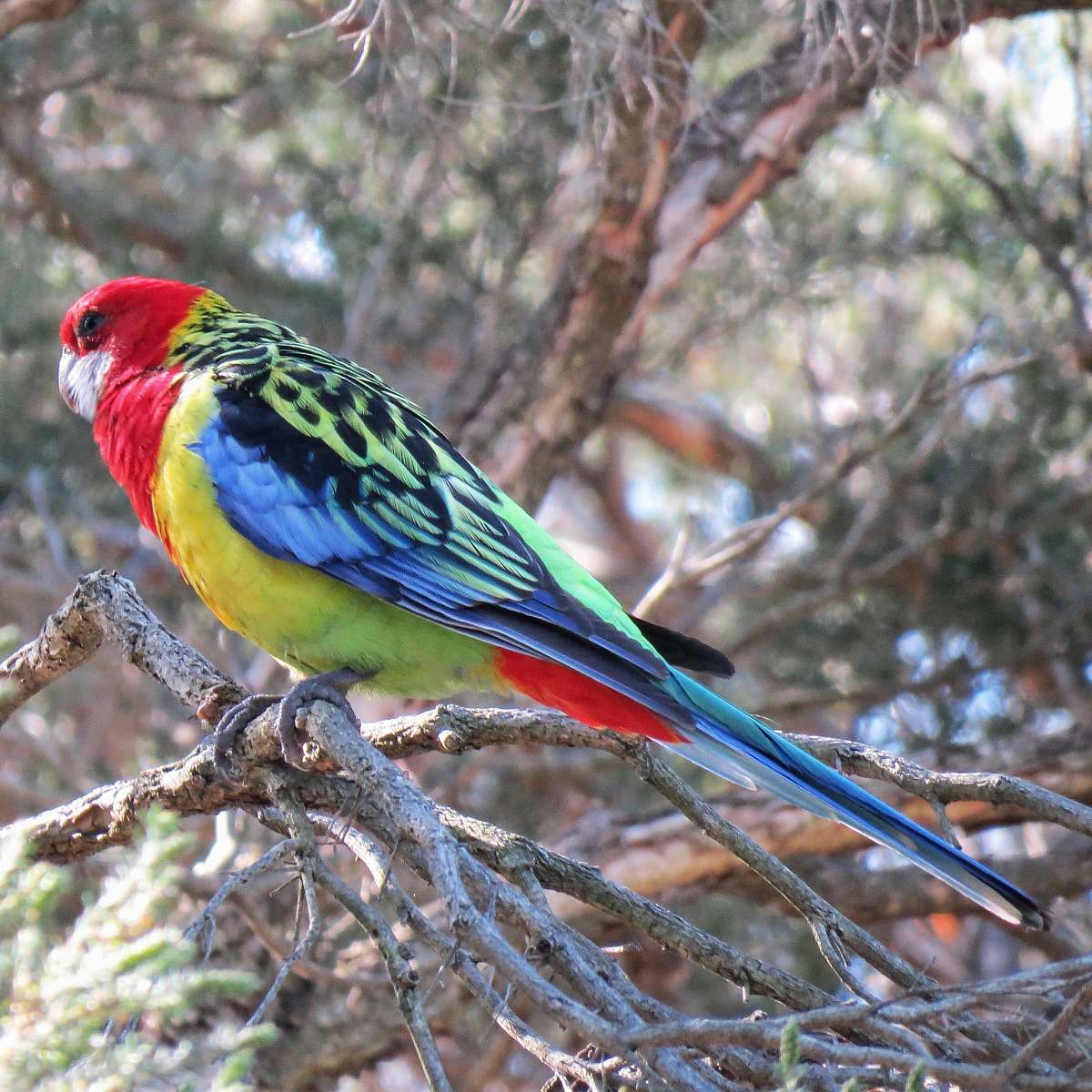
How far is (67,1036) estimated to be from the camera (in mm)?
1668

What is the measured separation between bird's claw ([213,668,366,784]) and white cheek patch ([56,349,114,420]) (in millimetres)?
1552

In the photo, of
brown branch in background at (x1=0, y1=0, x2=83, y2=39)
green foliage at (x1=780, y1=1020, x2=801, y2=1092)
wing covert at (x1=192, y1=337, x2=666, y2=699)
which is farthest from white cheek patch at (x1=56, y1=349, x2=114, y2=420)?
green foliage at (x1=780, y1=1020, x2=801, y2=1092)

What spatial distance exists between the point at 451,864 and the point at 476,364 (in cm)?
421

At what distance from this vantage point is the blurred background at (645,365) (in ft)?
17.1

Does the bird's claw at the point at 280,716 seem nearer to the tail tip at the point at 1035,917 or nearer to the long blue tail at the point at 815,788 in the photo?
the long blue tail at the point at 815,788

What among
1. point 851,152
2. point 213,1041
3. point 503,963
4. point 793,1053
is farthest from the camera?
point 851,152

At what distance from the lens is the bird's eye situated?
425 centimetres

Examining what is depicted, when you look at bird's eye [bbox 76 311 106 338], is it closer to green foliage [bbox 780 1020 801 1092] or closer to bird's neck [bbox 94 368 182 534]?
bird's neck [bbox 94 368 182 534]

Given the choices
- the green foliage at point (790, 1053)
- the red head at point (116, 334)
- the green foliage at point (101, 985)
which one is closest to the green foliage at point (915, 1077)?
the green foliage at point (790, 1053)

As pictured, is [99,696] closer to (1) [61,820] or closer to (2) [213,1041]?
(1) [61,820]

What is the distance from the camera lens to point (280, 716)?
276 cm

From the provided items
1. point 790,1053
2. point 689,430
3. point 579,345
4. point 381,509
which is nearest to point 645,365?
point 689,430

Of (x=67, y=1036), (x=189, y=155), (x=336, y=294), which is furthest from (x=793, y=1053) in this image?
(x=189, y=155)

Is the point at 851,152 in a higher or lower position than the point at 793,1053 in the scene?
higher
